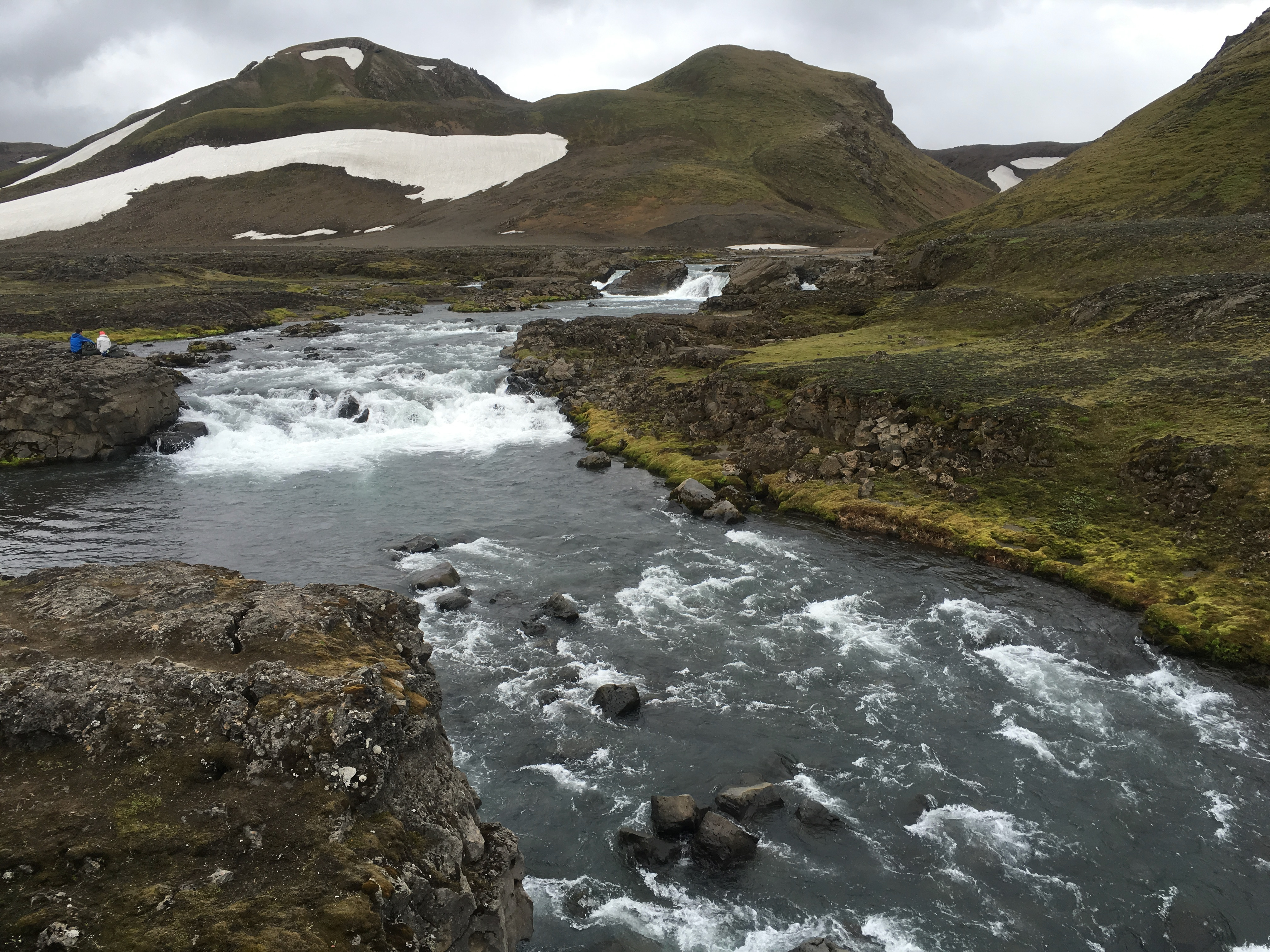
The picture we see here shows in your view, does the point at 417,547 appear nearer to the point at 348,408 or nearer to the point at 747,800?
the point at 747,800

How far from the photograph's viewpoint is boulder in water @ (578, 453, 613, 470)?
117 ft

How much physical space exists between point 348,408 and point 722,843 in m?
36.2

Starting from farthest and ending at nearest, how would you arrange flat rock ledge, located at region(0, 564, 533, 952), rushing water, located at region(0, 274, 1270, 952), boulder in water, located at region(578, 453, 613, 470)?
boulder in water, located at region(578, 453, 613, 470), rushing water, located at region(0, 274, 1270, 952), flat rock ledge, located at region(0, 564, 533, 952)

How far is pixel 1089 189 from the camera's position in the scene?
82.8 meters

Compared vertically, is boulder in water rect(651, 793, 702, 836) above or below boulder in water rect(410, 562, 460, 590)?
below

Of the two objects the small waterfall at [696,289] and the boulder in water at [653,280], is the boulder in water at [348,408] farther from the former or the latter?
the boulder in water at [653,280]

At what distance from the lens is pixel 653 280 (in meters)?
97.8

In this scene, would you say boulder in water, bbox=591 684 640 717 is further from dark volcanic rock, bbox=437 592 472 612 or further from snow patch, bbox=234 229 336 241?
snow patch, bbox=234 229 336 241

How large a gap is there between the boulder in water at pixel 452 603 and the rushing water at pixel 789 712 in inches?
13.7

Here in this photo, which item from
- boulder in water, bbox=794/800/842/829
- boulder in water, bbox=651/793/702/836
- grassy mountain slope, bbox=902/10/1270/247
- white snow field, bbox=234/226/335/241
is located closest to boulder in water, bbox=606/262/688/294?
grassy mountain slope, bbox=902/10/1270/247

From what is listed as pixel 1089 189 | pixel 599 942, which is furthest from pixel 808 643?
pixel 1089 189

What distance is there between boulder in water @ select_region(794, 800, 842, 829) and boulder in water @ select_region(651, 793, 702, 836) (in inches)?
74.3

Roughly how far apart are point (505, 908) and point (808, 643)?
1225 cm

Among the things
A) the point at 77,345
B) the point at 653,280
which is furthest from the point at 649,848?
the point at 653,280
